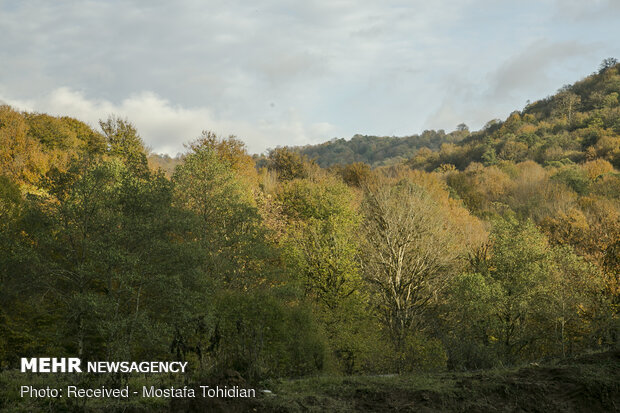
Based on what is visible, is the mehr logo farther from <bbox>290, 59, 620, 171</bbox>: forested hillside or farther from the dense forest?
<bbox>290, 59, 620, 171</bbox>: forested hillside

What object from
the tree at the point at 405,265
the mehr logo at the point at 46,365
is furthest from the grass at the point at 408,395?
the tree at the point at 405,265

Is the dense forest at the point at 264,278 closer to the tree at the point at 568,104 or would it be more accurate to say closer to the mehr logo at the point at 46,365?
the mehr logo at the point at 46,365

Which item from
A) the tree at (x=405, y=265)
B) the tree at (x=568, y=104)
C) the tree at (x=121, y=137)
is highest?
the tree at (x=568, y=104)

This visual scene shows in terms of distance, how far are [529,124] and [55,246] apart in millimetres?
139914

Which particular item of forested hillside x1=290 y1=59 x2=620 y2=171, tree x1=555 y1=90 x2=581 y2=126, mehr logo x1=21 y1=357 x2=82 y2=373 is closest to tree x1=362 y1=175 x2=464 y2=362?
mehr logo x1=21 y1=357 x2=82 y2=373

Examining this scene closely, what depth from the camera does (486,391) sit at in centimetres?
1187

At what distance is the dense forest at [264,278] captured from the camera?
1873cm

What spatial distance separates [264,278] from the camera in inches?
1085

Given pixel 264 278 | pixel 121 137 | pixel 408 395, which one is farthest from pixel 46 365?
pixel 121 137

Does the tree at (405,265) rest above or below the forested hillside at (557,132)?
below

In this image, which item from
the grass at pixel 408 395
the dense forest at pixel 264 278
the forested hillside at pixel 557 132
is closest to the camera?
the grass at pixel 408 395

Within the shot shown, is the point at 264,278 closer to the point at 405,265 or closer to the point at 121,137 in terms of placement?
the point at 405,265

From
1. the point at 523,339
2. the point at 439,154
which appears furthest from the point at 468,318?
the point at 439,154

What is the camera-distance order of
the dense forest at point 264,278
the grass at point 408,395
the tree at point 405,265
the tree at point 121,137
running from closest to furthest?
1. the grass at point 408,395
2. the dense forest at point 264,278
3. the tree at point 405,265
4. the tree at point 121,137
